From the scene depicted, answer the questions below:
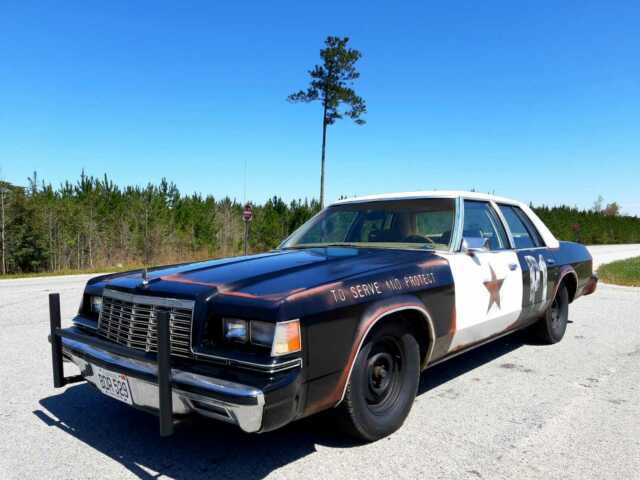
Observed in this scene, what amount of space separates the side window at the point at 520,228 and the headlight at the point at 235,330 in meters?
3.14

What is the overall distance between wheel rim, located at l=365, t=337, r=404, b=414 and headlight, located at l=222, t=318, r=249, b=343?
0.82 meters

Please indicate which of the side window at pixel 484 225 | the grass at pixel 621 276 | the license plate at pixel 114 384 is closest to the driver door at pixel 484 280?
the side window at pixel 484 225

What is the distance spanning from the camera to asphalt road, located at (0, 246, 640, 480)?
8.33ft

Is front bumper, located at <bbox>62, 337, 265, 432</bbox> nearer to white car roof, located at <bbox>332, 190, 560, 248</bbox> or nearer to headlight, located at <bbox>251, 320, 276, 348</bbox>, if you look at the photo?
headlight, located at <bbox>251, 320, 276, 348</bbox>

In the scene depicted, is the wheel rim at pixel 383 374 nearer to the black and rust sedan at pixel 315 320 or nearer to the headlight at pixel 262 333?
the black and rust sedan at pixel 315 320

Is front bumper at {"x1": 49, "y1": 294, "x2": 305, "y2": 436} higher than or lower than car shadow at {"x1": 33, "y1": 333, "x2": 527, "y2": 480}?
higher

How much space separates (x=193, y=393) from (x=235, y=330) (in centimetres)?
35

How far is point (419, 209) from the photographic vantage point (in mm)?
4004

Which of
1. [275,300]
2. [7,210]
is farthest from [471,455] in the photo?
[7,210]

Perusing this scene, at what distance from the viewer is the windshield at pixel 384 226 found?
3832 millimetres

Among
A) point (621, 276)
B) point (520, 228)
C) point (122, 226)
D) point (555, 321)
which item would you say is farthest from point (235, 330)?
point (122, 226)

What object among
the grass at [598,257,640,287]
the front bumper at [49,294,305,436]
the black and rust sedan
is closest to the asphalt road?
the black and rust sedan

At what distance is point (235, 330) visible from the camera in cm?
236

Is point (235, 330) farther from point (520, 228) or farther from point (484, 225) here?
point (520, 228)
